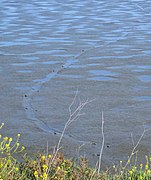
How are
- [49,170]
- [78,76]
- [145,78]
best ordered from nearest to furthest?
[49,170] → [145,78] → [78,76]

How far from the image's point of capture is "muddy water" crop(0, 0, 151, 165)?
285 inches

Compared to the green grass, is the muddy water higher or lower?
lower

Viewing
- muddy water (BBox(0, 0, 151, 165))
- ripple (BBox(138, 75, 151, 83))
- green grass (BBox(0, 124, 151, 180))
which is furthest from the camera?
ripple (BBox(138, 75, 151, 83))

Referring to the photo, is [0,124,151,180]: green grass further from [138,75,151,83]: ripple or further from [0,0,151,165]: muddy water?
[138,75,151,83]: ripple

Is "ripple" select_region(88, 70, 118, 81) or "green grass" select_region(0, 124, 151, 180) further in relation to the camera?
"ripple" select_region(88, 70, 118, 81)

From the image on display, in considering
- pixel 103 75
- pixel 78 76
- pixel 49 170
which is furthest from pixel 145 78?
pixel 49 170

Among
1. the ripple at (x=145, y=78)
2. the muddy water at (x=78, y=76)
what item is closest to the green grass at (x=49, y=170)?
the muddy water at (x=78, y=76)

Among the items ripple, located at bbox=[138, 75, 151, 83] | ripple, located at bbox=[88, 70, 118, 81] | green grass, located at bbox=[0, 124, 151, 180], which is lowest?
ripple, located at bbox=[138, 75, 151, 83]

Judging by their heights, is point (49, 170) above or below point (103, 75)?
above

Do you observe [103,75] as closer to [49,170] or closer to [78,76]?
[78,76]

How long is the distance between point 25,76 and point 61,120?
2.28 m

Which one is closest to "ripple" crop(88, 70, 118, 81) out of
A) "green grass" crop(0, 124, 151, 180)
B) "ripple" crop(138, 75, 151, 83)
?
"ripple" crop(138, 75, 151, 83)

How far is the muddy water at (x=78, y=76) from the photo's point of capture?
23.7ft

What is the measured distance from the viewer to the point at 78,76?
32.1ft
